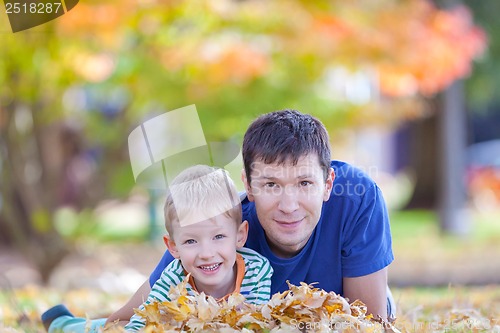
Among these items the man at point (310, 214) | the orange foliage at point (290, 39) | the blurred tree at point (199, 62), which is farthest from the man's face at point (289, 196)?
the orange foliage at point (290, 39)

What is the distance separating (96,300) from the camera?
5805 millimetres

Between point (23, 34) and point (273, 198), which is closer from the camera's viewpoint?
point (273, 198)

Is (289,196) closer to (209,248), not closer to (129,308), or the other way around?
(209,248)

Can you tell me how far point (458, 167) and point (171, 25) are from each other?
634 cm

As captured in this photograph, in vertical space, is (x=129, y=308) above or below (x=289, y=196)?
below

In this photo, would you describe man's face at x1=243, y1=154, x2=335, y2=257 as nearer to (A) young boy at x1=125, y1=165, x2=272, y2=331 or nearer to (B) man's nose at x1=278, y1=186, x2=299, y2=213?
(B) man's nose at x1=278, y1=186, x2=299, y2=213

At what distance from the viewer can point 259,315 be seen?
2865 mm

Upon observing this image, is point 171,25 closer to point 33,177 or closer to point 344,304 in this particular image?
point 33,177

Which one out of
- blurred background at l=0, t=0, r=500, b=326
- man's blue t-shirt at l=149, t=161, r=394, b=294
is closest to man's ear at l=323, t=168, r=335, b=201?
man's blue t-shirt at l=149, t=161, r=394, b=294

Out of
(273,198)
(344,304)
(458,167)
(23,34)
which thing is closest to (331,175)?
(273,198)

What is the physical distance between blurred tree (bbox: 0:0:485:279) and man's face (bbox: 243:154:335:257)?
4.99m

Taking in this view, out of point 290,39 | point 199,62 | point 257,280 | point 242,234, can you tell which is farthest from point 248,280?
point 290,39

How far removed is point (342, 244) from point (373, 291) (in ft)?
0.76

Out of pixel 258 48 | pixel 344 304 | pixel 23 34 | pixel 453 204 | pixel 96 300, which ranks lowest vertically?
pixel 453 204
